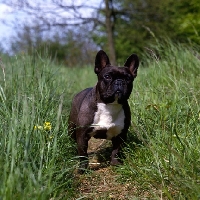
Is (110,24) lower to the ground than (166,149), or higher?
higher

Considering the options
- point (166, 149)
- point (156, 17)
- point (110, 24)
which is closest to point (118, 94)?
point (166, 149)

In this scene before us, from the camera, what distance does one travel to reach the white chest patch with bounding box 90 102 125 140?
353 cm

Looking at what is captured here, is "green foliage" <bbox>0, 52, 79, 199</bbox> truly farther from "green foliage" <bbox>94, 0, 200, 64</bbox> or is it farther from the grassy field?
"green foliage" <bbox>94, 0, 200, 64</bbox>

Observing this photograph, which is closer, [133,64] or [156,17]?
[133,64]

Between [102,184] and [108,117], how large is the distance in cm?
68

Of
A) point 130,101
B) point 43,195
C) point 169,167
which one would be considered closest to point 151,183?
point 169,167

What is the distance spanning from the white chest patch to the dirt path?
39 cm

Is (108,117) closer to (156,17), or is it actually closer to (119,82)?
(119,82)

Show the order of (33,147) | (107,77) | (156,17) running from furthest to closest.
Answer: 1. (156,17)
2. (107,77)
3. (33,147)

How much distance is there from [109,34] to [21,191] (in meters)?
11.9

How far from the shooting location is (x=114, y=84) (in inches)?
134

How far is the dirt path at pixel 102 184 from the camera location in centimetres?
281

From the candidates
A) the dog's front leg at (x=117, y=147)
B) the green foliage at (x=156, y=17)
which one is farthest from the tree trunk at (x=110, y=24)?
the dog's front leg at (x=117, y=147)

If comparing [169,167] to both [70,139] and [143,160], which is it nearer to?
[143,160]
